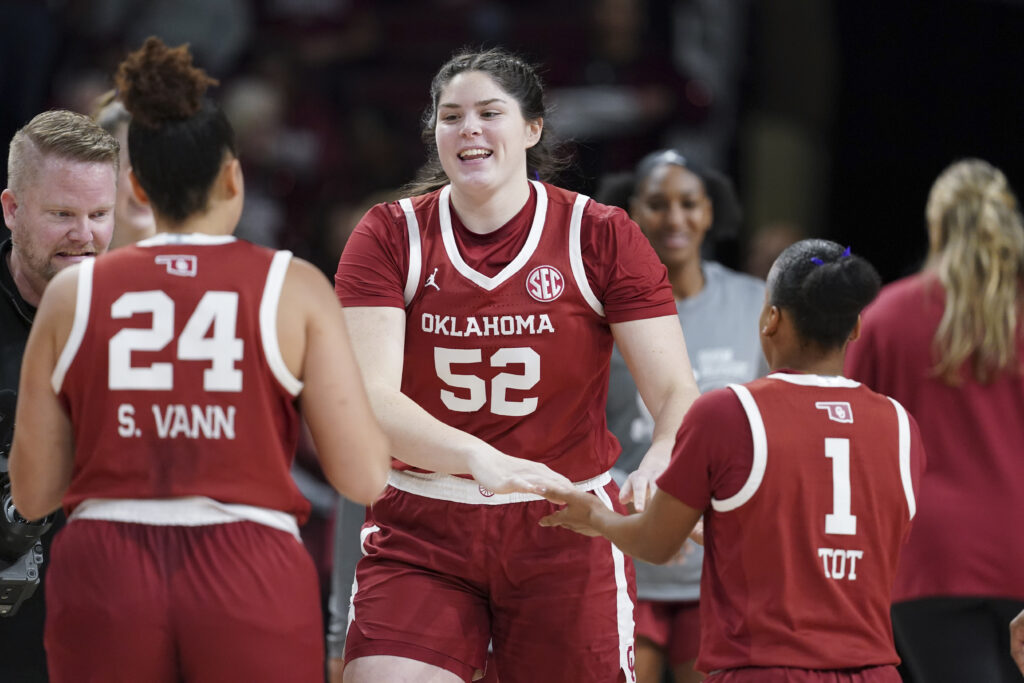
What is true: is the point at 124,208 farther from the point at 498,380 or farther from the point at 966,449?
the point at 966,449

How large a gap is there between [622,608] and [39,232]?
1.81 metres

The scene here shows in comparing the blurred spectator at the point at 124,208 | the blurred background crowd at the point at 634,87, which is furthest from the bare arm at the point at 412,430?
the blurred background crowd at the point at 634,87

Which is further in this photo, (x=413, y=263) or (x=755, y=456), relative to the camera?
(x=413, y=263)

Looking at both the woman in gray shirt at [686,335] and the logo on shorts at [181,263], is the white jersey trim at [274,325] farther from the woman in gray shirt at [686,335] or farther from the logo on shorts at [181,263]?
the woman in gray shirt at [686,335]

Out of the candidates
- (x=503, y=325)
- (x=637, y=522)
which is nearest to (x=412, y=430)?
(x=503, y=325)

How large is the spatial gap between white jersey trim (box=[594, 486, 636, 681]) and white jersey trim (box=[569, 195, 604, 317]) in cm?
48

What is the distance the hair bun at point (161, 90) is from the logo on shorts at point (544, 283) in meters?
1.13

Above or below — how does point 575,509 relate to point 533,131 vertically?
below

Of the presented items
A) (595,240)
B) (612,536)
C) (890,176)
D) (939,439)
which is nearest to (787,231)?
(890,176)

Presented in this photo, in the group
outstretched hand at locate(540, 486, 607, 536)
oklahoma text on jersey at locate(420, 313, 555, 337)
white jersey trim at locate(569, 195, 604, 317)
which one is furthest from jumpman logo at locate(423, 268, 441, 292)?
outstretched hand at locate(540, 486, 607, 536)

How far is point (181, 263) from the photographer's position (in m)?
2.64

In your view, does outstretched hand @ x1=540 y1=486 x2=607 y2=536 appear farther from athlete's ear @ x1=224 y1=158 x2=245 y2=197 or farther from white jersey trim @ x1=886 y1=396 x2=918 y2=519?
athlete's ear @ x1=224 y1=158 x2=245 y2=197

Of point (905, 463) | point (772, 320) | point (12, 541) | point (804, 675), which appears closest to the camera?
point (804, 675)

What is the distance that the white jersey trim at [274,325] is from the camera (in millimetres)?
2619
